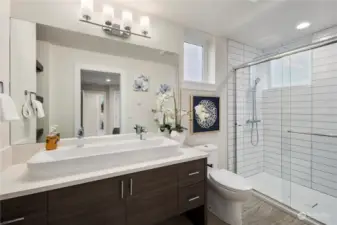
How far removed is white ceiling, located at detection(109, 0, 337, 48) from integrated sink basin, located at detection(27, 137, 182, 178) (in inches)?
56.5

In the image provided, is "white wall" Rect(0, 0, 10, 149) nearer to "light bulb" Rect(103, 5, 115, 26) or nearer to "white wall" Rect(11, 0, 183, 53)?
"white wall" Rect(11, 0, 183, 53)

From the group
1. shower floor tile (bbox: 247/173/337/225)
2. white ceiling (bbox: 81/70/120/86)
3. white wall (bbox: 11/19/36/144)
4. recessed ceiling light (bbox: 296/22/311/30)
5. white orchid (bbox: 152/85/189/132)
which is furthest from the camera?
recessed ceiling light (bbox: 296/22/311/30)

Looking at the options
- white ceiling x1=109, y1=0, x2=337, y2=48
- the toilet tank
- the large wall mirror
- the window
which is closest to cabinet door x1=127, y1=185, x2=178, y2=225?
the large wall mirror

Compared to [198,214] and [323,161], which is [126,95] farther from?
[323,161]

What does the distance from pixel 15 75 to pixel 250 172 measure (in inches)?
130

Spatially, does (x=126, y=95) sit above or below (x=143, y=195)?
above

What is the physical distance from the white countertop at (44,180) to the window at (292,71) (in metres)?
2.44

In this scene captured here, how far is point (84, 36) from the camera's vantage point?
5.15 ft

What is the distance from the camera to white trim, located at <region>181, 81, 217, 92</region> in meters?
2.17

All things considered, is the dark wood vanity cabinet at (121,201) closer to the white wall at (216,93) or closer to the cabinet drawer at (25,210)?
the cabinet drawer at (25,210)

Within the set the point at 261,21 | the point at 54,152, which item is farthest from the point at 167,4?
the point at 54,152

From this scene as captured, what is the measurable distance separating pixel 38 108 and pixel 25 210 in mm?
786

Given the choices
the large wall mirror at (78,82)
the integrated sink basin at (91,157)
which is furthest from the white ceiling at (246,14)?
the integrated sink basin at (91,157)

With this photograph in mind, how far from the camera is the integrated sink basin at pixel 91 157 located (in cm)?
104
